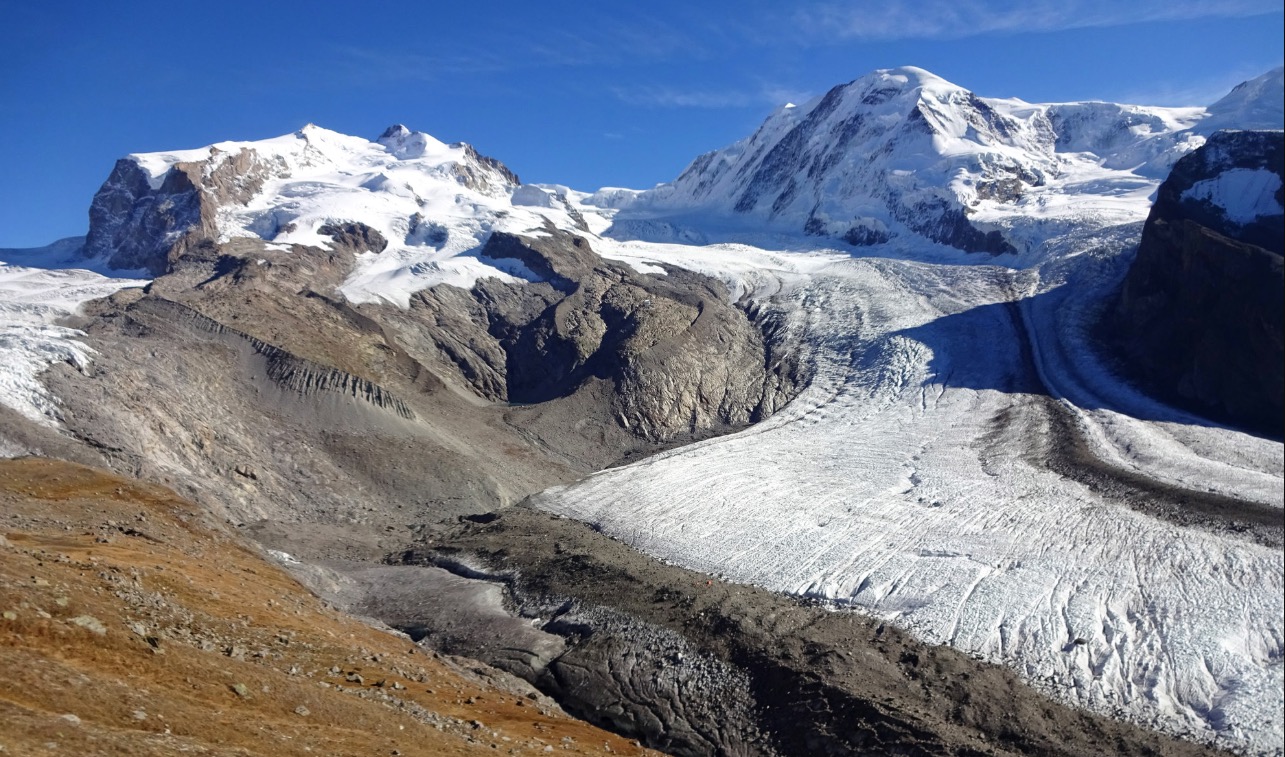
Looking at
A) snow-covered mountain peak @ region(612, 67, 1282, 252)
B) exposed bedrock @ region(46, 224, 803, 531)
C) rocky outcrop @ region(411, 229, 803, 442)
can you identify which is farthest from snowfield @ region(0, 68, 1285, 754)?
rocky outcrop @ region(411, 229, 803, 442)

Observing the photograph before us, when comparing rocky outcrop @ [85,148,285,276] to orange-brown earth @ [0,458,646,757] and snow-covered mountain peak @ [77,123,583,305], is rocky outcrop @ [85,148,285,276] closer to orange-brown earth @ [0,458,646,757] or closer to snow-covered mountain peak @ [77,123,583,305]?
snow-covered mountain peak @ [77,123,583,305]

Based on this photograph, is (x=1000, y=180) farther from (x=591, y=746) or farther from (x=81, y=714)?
(x=81, y=714)

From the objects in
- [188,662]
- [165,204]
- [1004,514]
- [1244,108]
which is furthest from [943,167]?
[188,662]

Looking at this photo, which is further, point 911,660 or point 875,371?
point 875,371

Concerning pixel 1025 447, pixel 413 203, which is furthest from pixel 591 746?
pixel 413 203

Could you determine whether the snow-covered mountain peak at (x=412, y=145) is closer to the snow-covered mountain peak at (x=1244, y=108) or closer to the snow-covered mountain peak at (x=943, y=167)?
the snow-covered mountain peak at (x=943, y=167)

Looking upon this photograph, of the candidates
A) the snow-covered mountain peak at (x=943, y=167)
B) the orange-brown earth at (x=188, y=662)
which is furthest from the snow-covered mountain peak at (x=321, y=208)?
the orange-brown earth at (x=188, y=662)
